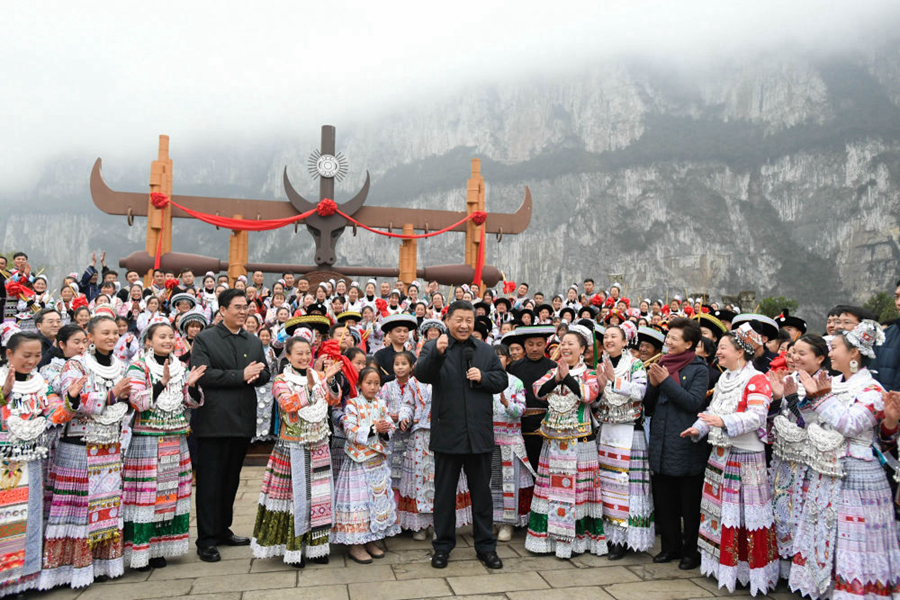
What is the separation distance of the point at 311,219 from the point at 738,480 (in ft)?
42.8

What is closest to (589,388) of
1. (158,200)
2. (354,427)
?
(354,427)

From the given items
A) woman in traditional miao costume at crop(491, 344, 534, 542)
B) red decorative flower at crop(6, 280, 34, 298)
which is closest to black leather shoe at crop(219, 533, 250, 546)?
woman in traditional miao costume at crop(491, 344, 534, 542)

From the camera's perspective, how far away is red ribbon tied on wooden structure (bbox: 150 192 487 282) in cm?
1401

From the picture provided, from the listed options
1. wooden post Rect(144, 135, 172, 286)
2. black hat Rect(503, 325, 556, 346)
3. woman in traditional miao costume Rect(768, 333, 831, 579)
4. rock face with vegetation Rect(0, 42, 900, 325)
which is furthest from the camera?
rock face with vegetation Rect(0, 42, 900, 325)

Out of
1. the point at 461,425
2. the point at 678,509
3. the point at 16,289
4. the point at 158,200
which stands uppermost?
the point at 158,200

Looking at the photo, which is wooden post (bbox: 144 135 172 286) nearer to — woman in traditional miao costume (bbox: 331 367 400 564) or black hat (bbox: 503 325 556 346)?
woman in traditional miao costume (bbox: 331 367 400 564)

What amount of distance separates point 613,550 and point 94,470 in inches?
146

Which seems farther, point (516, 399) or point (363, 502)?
point (516, 399)

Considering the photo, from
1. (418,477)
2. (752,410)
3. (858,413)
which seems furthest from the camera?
(418,477)

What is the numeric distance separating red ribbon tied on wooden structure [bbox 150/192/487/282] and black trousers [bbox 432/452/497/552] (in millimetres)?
10608

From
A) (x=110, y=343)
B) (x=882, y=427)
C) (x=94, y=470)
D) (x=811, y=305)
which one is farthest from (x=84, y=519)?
(x=811, y=305)

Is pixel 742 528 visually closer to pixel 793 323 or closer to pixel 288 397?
pixel 288 397

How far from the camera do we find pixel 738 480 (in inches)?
151

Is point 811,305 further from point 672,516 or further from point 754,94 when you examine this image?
point 672,516
